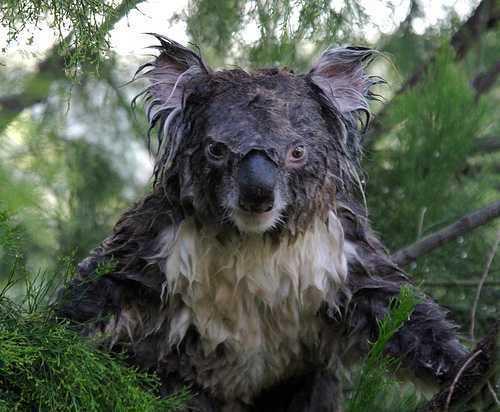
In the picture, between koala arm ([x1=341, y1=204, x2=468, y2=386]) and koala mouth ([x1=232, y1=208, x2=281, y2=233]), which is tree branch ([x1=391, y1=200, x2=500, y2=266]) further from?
koala mouth ([x1=232, y1=208, x2=281, y2=233])

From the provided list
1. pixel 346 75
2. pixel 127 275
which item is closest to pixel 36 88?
pixel 127 275

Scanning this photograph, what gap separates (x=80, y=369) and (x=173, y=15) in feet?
5.37

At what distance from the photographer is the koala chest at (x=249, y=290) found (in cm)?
349

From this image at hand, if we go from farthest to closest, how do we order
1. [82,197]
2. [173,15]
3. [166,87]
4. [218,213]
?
[82,197] → [173,15] → [166,87] → [218,213]

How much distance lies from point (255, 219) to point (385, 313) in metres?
0.61

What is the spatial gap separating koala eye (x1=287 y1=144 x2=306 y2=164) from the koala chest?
1.04 ft

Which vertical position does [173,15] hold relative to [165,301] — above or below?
above

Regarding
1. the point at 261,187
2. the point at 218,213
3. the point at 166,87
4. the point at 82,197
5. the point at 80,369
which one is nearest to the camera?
the point at 80,369

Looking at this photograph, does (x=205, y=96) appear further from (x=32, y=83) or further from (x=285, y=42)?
(x=32, y=83)

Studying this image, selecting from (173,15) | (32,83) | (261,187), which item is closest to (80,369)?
(261,187)

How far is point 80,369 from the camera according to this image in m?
2.75

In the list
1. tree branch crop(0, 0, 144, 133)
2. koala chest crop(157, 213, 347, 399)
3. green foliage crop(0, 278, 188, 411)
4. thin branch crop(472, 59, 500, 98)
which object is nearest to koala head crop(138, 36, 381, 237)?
koala chest crop(157, 213, 347, 399)

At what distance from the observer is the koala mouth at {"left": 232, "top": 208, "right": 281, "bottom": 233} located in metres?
3.18

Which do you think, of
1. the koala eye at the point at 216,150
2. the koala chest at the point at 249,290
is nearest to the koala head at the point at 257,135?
the koala eye at the point at 216,150
